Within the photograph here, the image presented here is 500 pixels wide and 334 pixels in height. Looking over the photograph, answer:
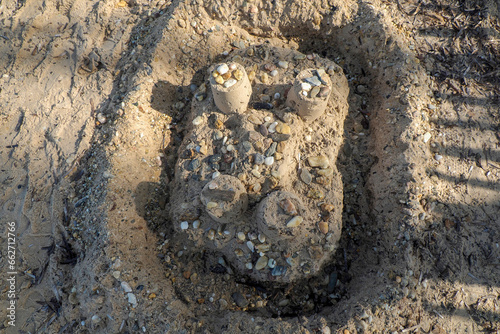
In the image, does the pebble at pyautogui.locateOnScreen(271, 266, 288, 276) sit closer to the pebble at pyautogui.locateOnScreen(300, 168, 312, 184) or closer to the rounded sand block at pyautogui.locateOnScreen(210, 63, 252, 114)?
the pebble at pyautogui.locateOnScreen(300, 168, 312, 184)

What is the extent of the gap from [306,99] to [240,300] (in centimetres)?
181

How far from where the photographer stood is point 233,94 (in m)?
2.59

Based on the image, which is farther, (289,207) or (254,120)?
(254,120)

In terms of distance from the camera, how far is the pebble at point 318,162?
2670 millimetres

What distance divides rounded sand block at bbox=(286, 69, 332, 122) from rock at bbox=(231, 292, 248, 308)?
1.69 metres

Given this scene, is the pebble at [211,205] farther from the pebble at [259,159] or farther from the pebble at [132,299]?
the pebble at [132,299]

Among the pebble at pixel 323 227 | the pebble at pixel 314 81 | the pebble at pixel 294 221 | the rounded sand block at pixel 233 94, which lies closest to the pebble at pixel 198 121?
the rounded sand block at pixel 233 94

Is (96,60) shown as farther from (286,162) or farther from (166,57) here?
(286,162)

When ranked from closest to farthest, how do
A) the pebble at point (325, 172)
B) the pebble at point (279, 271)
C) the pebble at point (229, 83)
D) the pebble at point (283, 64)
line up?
the pebble at point (279, 271) → the pebble at point (229, 83) → the pebble at point (325, 172) → the pebble at point (283, 64)

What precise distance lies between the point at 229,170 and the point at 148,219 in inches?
34.1

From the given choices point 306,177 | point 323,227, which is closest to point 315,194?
point 306,177

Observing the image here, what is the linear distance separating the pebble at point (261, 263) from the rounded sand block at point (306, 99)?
4.34 feet

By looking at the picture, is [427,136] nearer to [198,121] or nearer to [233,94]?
[233,94]

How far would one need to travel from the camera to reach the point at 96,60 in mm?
3215
